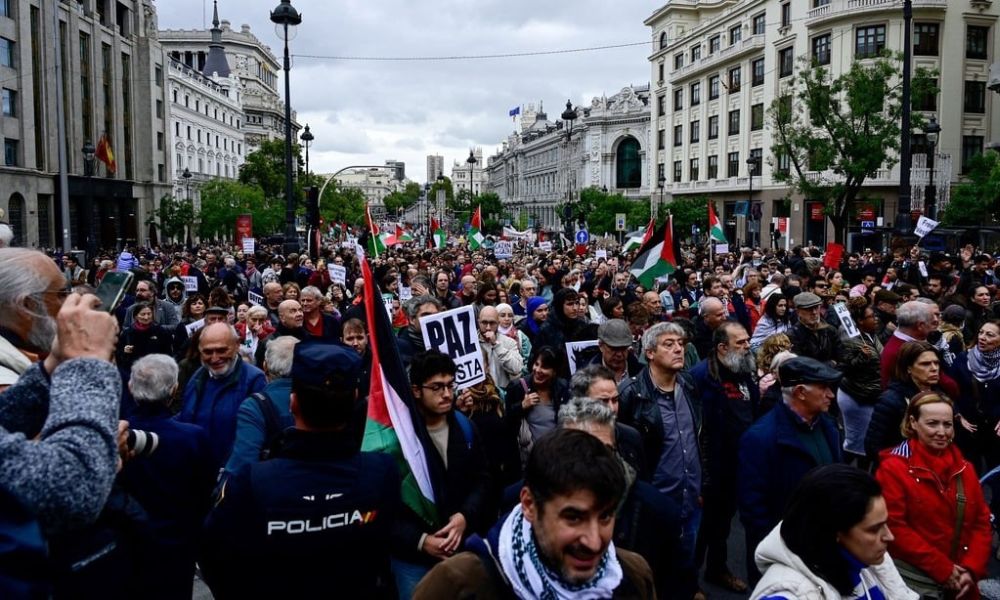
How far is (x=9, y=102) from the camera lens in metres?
39.9

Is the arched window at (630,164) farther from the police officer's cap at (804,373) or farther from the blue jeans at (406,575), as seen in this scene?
the blue jeans at (406,575)

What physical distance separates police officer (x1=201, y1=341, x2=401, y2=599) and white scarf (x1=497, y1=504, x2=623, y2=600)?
0.81 metres

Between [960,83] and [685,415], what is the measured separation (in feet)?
153

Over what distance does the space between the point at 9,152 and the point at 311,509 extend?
1773 inches

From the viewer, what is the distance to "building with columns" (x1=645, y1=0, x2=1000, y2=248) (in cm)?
4325

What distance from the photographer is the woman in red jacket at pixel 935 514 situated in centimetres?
402

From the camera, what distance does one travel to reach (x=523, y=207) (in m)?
134

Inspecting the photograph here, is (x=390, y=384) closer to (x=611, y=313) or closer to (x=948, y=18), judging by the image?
(x=611, y=313)

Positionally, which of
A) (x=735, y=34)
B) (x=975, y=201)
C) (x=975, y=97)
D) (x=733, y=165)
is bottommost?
(x=975, y=201)

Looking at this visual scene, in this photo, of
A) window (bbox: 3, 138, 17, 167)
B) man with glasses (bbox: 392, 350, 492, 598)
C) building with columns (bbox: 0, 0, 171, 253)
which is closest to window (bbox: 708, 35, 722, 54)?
building with columns (bbox: 0, 0, 171, 253)

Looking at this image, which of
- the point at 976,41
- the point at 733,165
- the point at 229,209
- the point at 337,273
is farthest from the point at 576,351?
the point at 733,165

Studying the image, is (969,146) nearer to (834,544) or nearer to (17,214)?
(834,544)

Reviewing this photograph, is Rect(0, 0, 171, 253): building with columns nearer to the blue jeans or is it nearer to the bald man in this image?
the bald man

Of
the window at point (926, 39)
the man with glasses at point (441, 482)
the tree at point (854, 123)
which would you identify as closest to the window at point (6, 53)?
the tree at point (854, 123)
